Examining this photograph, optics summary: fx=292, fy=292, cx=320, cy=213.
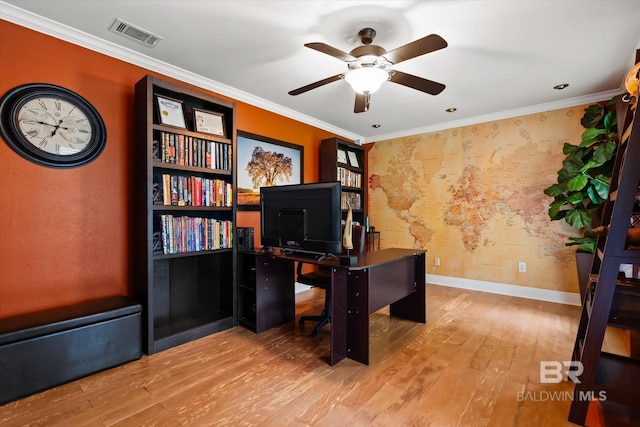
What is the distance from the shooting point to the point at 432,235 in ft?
14.7

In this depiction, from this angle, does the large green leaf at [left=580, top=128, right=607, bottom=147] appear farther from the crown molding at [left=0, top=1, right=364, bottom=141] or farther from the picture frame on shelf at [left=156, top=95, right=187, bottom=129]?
the picture frame on shelf at [left=156, top=95, right=187, bottom=129]

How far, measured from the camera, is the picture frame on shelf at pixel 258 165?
333 centimetres

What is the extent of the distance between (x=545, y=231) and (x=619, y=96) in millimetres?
1573

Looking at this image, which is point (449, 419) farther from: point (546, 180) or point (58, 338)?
point (546, 180)

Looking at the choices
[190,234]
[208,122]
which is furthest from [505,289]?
[208,122]

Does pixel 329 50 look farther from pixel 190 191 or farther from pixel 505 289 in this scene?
pixel 505 289

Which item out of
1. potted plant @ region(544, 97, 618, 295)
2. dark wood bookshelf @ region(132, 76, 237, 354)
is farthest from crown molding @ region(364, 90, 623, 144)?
dark wood bookshelf @ region(132, 76, 237, 354)

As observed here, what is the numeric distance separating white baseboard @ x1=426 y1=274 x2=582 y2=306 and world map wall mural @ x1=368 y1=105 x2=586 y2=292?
2.6 inches

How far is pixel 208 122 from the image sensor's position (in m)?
2.65

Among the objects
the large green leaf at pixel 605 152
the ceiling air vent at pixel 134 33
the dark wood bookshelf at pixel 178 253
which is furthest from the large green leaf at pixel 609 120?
the ceiling air vent at pixel 134 33

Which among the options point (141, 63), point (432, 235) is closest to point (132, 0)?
point (141, 63)

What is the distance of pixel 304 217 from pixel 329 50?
1185mm

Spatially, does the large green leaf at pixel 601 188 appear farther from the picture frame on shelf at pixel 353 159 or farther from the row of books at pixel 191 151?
the row of books at pixel 191 151

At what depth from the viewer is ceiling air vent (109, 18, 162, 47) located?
206 cm
